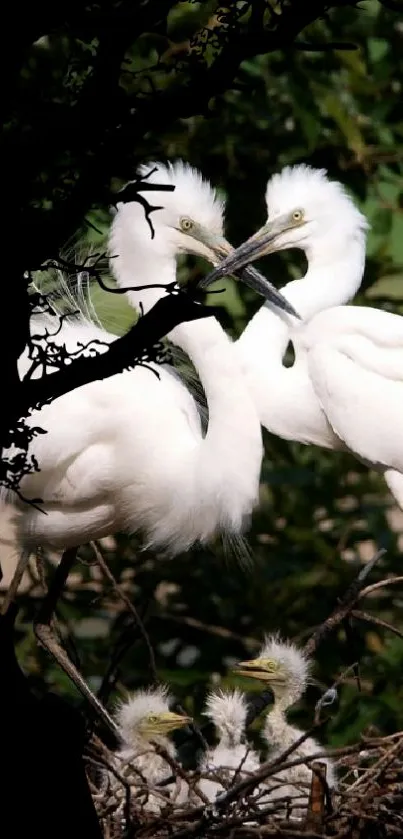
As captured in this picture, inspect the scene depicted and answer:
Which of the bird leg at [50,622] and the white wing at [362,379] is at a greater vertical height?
the white wing at [362,379]

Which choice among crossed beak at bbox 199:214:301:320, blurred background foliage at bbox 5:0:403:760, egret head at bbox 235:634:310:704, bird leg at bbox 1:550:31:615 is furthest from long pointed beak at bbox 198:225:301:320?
egret head at bbox 235:634:310:704

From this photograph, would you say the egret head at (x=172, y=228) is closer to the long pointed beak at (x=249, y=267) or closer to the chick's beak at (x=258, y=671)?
the long pointed beak at (x=249, y=267)

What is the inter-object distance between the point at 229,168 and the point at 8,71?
8.48ft

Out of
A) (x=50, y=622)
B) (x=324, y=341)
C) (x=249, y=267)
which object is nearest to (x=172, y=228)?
(x=249, y=267)

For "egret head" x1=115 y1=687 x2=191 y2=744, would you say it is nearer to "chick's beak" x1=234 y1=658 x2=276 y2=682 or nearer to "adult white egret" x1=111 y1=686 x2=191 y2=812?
"adult white egret" x1=111 y1=686 x2=191 y2=812

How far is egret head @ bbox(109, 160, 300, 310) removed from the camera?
9.77 feet

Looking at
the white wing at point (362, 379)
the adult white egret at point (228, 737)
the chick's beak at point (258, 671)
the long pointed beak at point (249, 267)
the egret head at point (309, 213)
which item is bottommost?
the adult white egret at point (228, 737)

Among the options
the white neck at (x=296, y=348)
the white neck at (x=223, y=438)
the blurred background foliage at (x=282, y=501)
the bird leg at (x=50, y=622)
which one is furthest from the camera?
the blurred background foliage at (x=282, y=501)

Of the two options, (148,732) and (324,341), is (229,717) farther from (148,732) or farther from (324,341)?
(324,341)

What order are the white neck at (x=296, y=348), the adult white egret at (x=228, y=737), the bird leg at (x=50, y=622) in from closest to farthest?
the adult white egret at (x=228, y=737)
the bird leg at (x=50, y=622)
the white neck at (x=296, y=348)

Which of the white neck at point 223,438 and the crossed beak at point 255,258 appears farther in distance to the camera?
the crossed beak at point 255,258

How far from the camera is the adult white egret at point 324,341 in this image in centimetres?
318

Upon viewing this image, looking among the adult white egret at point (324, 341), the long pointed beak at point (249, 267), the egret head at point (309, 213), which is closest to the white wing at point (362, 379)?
the adult white egret at point (324, 341)

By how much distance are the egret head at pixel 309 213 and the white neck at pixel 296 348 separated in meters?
0.03
